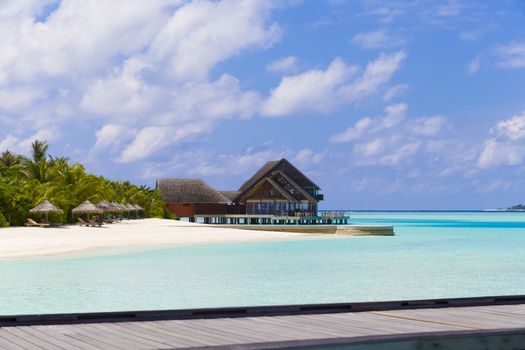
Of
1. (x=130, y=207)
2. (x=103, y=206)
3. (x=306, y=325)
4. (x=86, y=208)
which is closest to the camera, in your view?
(x=306, y=325)

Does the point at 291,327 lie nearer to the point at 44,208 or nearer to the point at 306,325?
the point at 306,325

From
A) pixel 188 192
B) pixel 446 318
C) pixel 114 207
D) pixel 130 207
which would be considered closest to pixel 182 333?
pixel 446 318

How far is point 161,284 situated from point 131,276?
2.16m

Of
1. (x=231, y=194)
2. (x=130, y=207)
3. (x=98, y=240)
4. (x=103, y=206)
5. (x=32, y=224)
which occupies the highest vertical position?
(x=231, y=194)

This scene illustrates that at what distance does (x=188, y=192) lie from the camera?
253 feet

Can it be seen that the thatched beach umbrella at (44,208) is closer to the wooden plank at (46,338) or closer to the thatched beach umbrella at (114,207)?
the thatched beach umbrella at (114,207)

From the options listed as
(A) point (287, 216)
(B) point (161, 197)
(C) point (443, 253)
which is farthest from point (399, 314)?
(B) point (161, 197)

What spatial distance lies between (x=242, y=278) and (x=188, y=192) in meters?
55.1

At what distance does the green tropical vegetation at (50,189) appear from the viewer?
44.7 metres

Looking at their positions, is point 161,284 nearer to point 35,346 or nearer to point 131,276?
point 131,276

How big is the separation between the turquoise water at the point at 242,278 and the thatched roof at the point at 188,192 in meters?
40.0

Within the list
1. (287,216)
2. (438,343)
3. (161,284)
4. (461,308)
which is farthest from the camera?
(287,216)

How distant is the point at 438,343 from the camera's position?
547cm

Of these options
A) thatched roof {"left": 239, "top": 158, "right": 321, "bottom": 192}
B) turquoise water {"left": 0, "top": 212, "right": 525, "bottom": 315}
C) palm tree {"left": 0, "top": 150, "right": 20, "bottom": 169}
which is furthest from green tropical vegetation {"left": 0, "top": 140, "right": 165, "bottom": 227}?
turquoise water {"left": 0, "top": 212, "right": 525, "bottom": 315}
